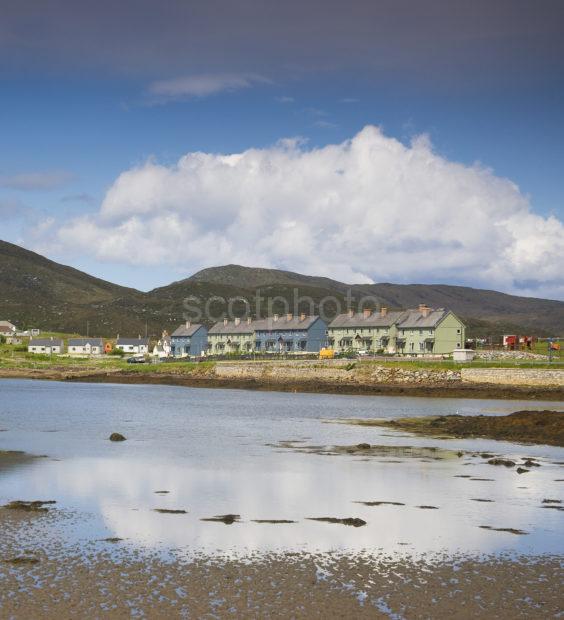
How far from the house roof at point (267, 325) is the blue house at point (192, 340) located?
331cm

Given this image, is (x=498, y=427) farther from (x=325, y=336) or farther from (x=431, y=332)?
(x=325, y=336)

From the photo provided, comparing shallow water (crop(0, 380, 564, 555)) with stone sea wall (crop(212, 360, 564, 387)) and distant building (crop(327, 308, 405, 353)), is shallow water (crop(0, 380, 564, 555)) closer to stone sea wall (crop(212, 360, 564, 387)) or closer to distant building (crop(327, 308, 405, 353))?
stone sea wall (crop(212, 360, 564, 387))

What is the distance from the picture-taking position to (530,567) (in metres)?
16.0

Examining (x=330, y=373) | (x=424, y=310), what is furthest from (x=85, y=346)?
(x=330, y=373)

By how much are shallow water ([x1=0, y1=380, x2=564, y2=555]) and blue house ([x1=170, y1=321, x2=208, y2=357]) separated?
11584 centimetres

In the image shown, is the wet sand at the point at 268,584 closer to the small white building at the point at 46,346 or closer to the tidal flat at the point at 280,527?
the tidal flat at the point at 280,527

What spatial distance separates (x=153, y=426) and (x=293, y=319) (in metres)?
102

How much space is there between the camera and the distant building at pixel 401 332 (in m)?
124

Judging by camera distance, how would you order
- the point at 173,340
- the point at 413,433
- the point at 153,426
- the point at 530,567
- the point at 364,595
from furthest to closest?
1. the point at 173,340
2. the point at 153,426
3. the point at 413,433
4. the point at 530,567
5. the point at 364,595

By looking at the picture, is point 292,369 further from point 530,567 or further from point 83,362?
point 530,567

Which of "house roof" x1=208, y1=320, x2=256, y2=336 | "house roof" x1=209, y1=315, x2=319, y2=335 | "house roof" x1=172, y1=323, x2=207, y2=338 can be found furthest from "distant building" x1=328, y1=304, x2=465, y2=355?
"house roof" x1=172, y1=323, x2=207, y2=338

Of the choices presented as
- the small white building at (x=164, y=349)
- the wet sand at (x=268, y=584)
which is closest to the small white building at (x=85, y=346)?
the small white building at (x=164, y=349)

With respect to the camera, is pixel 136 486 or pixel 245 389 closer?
pixel 136 486

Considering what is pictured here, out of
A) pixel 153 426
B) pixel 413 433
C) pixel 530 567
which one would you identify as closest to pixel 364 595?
pixel 530 567
